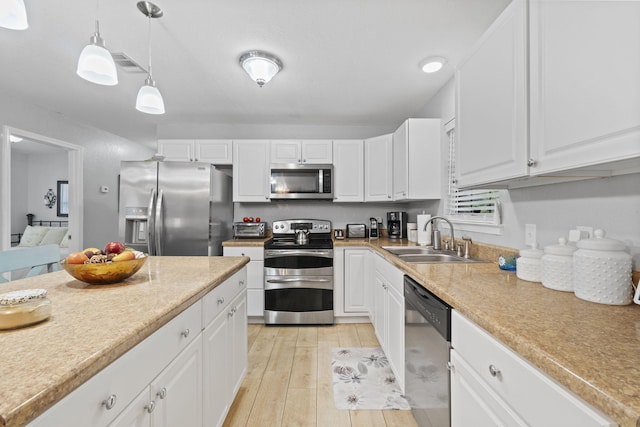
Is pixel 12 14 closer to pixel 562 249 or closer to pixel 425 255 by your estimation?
pixel 562 249

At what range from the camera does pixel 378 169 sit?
3.29 m

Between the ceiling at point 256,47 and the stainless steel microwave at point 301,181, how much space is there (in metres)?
0.67

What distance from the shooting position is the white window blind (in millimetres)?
1889

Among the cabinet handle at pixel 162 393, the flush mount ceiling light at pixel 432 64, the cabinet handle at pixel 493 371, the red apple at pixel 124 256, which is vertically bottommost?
the cabinet handle at pixel 162 393

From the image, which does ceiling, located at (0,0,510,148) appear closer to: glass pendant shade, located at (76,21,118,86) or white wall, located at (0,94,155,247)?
white wall, located at (0,94,155,247)

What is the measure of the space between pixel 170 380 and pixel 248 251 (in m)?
2.12

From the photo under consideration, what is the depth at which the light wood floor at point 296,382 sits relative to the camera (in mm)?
1660

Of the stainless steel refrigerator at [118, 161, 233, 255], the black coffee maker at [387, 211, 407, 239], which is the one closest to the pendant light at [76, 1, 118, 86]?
the stainless steel refrigerator at [118, 161, 233, 255]

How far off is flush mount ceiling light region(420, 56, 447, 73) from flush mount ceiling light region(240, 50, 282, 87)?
3.82 feet

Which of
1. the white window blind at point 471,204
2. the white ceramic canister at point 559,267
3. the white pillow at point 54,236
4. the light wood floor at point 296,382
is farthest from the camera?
the white pillow at point 54,236

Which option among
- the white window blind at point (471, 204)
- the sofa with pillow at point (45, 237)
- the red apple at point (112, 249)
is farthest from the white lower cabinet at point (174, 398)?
the sofa with pillow at point (45, 237)

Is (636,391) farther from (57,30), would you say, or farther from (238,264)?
(57,30)

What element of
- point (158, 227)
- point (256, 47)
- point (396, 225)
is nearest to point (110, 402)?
point (256, 47)

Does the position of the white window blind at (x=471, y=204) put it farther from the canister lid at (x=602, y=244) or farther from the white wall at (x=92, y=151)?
the white wall at (x=92, y=151)
